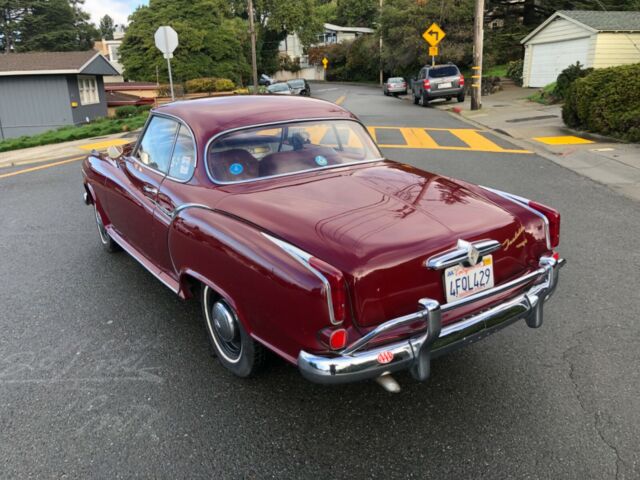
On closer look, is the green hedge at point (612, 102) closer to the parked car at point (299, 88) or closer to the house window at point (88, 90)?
the parked car at point (299, 88)

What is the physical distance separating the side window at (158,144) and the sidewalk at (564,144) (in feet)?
20.5

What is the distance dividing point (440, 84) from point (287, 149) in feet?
74.0

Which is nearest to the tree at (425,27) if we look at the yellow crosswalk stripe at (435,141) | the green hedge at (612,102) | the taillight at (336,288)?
the yellow crosswalk stripe at (435,141)

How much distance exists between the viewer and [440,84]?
24578mm

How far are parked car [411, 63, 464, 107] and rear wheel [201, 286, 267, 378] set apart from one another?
75.7 feet

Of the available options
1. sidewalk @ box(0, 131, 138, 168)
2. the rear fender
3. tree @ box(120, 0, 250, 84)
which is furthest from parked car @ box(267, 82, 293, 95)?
the rear fender

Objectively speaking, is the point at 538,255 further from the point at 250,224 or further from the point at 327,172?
the point at 250,224

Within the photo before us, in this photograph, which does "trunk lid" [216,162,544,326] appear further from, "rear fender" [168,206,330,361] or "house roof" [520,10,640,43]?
"house roof" [520,10,640,43]

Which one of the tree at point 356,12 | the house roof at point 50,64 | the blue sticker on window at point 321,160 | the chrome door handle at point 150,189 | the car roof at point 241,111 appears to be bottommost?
the chrome door handle at point 150,189

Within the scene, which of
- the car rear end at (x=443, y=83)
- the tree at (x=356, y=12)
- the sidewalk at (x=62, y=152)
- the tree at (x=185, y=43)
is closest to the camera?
the sidewalk at (x=62, y=152)

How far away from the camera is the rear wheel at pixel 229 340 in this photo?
2.97 metres

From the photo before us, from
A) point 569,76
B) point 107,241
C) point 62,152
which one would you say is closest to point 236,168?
point 107,241

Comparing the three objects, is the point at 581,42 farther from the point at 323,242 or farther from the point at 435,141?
the point at 323,242

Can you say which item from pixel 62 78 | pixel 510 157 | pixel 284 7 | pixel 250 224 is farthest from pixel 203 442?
pixel 284 7
